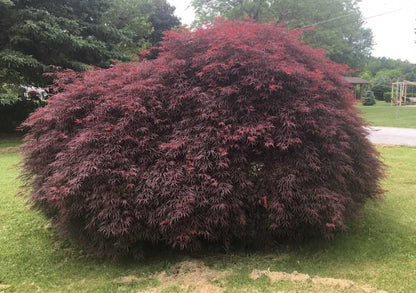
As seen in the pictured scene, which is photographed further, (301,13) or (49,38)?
(301,13)

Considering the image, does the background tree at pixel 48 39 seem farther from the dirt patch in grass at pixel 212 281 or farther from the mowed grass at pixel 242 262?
the dirt patch in grass at pixel 212 281

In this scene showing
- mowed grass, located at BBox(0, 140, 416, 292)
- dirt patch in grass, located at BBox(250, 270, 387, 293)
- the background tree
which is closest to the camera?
dirt patch in grass, located at BBox(250, 270, 387, 293)

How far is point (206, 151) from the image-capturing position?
3010 mm

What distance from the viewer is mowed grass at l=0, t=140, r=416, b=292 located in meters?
2.86

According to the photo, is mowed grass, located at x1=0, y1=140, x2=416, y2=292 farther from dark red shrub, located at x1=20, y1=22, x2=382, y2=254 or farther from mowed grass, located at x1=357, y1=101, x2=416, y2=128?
mowed grass, located at x1=357, y1=101, x2=416, y2=128

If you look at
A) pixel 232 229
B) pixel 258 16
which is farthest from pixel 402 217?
pixel 258 16

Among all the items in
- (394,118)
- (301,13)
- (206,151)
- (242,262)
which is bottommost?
(394,118)

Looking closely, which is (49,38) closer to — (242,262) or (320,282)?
(242,262)

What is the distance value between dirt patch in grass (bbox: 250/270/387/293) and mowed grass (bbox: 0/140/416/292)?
0.06 meters

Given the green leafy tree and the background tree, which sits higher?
the green leafy tree

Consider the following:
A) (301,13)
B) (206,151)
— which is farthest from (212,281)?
(301,13)

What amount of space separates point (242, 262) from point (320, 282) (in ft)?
2.56

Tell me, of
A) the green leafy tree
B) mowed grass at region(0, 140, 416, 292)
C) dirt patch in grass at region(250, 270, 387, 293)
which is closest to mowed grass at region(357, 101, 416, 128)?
the green leafy tree

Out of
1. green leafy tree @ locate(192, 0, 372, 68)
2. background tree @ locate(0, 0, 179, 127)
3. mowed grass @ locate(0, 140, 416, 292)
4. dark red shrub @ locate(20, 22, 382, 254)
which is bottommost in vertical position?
mowed grass @ locate(0, 140, 416, 292)
